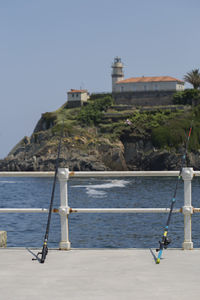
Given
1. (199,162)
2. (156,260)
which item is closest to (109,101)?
(199,162)

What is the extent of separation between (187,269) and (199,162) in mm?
113870

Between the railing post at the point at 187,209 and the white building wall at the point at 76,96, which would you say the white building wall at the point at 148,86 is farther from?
the railing post at the point at 187,209

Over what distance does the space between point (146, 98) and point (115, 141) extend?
19315 mm

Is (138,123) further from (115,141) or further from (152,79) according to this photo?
(152,79)

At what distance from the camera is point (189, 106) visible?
129875 mm

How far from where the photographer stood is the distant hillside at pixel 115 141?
118000 millimetres

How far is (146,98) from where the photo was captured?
136 meters

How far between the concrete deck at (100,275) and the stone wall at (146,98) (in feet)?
423

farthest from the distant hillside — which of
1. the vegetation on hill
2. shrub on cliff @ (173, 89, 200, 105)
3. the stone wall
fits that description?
the stone wall

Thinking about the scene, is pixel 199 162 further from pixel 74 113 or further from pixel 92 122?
pixel 74 113

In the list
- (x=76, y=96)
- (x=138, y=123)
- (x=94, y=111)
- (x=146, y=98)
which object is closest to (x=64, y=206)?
(x=138, y=123)

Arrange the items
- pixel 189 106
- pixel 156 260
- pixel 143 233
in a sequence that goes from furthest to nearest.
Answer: pixel 189 106, pixel 143 233, pixel 156 260

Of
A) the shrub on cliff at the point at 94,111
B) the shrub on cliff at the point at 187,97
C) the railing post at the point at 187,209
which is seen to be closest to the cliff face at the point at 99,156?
the shrub on cliff at the point at 94,111

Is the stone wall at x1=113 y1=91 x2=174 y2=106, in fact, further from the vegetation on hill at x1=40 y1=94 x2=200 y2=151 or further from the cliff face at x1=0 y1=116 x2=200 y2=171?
the cliff face at x1=0 y1=116 x2=200 y2=171
